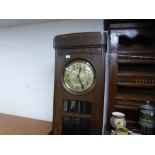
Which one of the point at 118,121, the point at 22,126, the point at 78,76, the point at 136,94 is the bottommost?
the point at 22,126

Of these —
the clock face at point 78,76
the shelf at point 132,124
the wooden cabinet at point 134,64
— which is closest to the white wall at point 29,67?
the wooden cabinet at point 134,64

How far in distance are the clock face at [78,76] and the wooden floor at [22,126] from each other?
44cm

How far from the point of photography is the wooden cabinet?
105cm

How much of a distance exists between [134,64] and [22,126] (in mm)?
996

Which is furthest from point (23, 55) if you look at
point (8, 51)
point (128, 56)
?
point (128, 56)

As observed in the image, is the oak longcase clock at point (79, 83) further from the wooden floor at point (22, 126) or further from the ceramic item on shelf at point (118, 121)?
the wooden floor at point (22, 126)

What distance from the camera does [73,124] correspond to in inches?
39.9

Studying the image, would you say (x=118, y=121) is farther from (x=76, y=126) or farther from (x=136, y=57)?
(x=136, y=57)

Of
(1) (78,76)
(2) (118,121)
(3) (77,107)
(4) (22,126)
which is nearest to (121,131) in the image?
(2) (118,121)

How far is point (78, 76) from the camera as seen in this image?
980 mm

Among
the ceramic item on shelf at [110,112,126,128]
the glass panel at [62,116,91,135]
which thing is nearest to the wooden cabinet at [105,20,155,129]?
the ceramic item on shelf at [110,112,126,128]

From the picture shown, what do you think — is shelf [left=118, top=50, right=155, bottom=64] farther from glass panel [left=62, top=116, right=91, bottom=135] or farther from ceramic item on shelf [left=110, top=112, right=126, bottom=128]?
glass panel [left=62, top=116, right=91, bottom=135]

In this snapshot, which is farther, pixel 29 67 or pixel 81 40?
pixel 29 67
